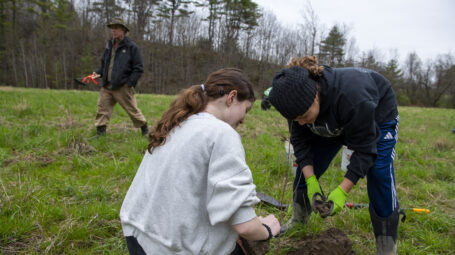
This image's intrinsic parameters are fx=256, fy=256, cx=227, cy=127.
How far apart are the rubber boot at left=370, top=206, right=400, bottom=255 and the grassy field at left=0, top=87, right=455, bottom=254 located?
24cm

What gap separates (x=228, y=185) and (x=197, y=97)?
19.1 inches

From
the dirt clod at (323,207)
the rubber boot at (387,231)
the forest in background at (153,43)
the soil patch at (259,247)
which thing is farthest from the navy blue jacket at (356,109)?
the forest in background at (153,43)

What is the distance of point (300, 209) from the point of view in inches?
90.2

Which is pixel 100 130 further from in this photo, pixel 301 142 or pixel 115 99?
pixel 301 142

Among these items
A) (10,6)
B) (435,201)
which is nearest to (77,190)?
(435,201)

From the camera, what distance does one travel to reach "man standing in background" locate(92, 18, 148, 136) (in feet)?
15.0

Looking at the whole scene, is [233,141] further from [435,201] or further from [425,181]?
[425,181]

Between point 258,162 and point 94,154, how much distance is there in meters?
2.46

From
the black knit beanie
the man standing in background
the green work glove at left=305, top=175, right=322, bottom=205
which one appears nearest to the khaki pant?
the man standing in background

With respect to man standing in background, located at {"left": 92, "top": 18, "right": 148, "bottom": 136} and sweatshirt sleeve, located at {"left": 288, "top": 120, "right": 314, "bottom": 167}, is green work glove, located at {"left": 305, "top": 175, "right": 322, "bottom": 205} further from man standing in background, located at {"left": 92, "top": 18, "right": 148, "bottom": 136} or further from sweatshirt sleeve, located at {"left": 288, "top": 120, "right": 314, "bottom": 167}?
man standing in background, located at {"left": 92, "top": 18, "right": 148, "bottom": 136}

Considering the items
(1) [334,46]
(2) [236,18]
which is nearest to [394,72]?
(1) [334,46]

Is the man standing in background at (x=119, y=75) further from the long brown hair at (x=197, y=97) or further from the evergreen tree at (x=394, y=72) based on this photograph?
the evergreen tree at (x=394, y=72)

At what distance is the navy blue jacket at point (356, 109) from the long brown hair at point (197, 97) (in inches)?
23.1

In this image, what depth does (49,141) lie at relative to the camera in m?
4.01
